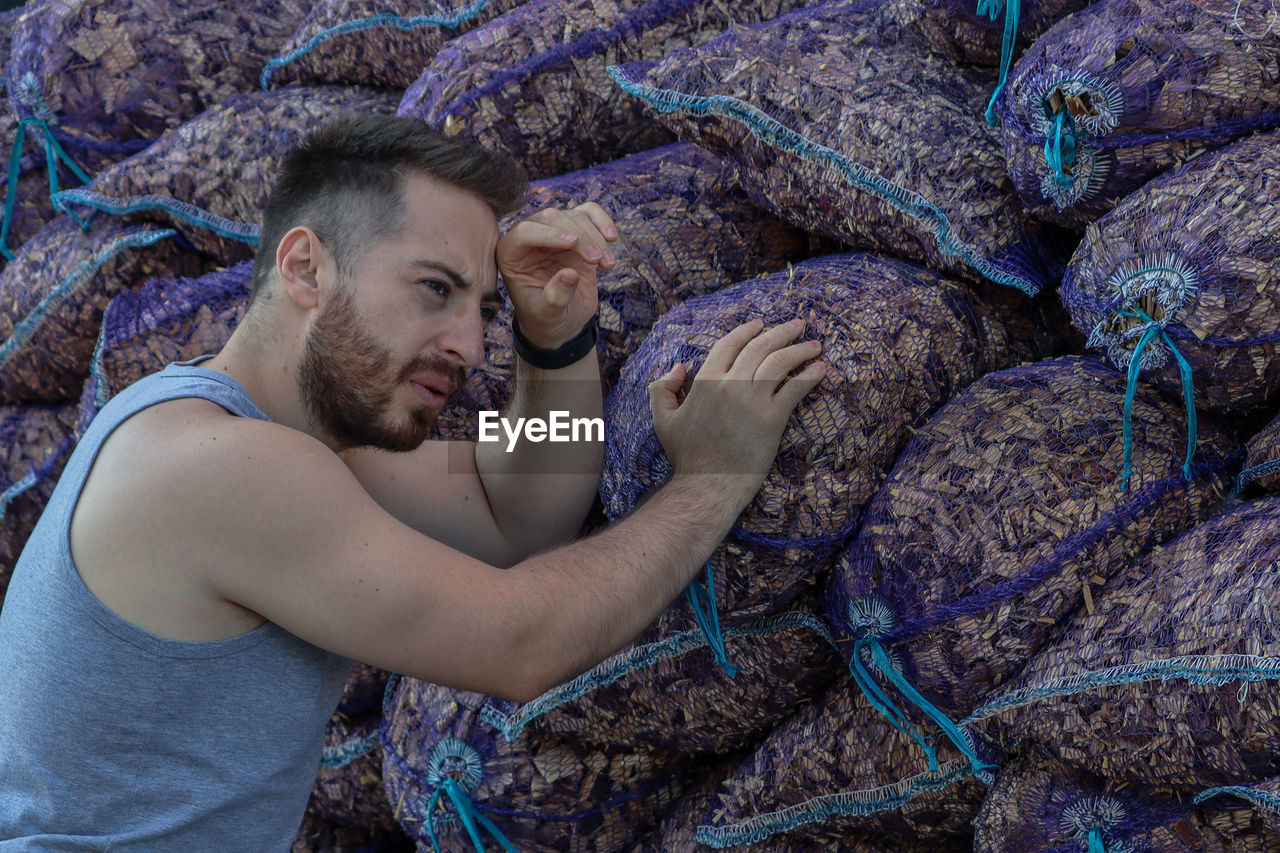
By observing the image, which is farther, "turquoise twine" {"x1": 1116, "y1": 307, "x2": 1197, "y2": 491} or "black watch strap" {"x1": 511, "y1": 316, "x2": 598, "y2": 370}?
"black watch strap" {"x1": 511, "y1": 316, "x2": 598, "y2": 370}

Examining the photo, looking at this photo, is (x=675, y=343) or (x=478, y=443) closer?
(x=675, y=343)

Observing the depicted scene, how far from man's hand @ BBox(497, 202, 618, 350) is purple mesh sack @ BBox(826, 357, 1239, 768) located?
0.52 m

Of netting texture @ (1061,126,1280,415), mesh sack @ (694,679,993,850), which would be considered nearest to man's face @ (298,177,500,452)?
mesh sack @ (694,679,993,850)

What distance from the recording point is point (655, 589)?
1.54 meters

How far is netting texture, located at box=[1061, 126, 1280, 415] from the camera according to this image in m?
1.42

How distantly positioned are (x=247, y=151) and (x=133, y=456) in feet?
4.08

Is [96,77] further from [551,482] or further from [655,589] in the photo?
[655,589]

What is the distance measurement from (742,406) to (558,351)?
380 mm

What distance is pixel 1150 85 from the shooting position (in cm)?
152

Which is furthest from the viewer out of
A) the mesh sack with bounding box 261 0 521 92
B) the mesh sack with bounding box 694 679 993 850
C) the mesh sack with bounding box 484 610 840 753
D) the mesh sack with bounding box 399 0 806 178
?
the mesh sack with bounding box 261 0 521 92

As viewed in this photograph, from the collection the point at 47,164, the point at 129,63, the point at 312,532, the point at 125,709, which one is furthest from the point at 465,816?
the point at 47,164

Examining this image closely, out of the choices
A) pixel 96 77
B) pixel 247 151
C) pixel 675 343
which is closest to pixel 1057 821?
pixel 675 343

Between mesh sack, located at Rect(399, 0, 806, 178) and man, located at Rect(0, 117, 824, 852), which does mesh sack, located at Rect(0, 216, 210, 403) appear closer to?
mesh sack, located at Rect(399, 0, 806, 178)

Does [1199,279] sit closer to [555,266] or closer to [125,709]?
[555,266]
